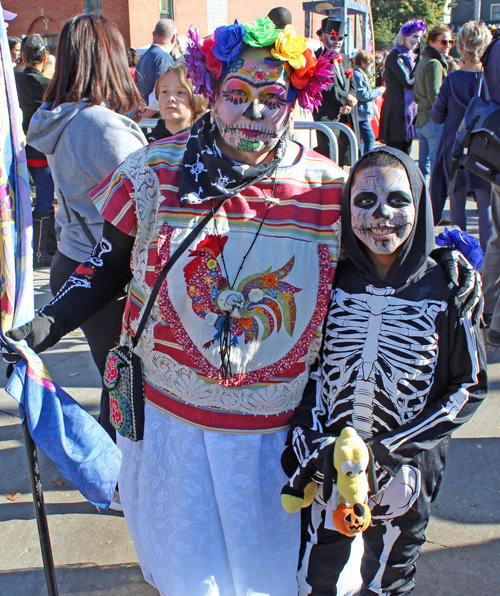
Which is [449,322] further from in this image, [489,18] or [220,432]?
[489,18]

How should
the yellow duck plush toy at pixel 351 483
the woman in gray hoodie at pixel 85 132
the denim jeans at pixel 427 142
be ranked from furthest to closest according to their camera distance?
the denim jeans at pixel 427 142 → the woman in gray hoodie at pixel 85 132 → the yellow duck plush toy at pixel 351 483

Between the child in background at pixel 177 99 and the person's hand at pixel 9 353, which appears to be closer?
the person's hand at pixel 9 353

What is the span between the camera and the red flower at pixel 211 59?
5.81 ft

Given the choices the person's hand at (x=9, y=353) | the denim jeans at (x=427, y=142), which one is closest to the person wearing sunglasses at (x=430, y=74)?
the denim jeans at (x=427, y=142)

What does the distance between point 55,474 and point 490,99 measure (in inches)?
128

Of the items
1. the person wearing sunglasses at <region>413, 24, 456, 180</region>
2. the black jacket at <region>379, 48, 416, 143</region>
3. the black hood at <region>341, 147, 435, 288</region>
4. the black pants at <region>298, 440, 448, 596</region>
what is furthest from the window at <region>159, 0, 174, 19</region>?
the black pants at <region>298, 440, 448, 596</region>

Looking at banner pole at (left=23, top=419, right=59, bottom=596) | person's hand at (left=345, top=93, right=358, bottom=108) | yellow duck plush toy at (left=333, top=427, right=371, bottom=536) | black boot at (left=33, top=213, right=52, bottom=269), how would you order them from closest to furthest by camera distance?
yellow duck plush toy at (left=333, top=427, right=371, bottom=536) < banner pole at (left=23, top=419, right=59, bottom=596) < black boot at (left=33, top=213, right=52, bottom=269) < person's hand at (left=345, top=93, right=358, bottom=108)

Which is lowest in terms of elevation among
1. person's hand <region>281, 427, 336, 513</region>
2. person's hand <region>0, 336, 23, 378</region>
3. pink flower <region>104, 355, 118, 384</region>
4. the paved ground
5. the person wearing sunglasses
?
the paved ground

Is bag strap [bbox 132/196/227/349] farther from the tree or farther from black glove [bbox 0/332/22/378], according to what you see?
the tree

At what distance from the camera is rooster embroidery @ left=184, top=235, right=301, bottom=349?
168 centimetres

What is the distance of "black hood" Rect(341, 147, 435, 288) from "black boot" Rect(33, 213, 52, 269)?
483cm

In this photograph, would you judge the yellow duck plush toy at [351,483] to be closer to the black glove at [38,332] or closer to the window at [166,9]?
the black glove at [38,332]

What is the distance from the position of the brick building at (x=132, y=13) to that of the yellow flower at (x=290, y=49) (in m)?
19.5

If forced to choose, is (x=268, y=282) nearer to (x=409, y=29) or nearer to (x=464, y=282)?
(x=464, y=282)
